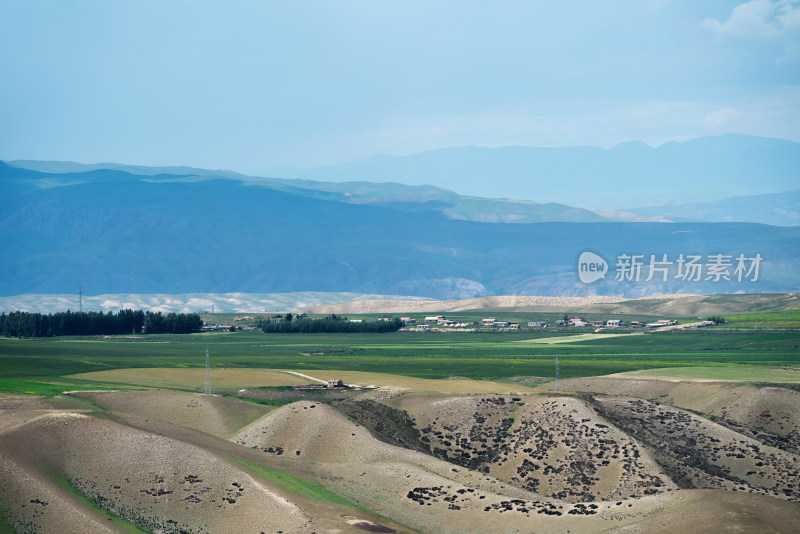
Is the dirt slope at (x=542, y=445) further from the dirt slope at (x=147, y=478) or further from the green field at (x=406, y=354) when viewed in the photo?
the green field at (x=406, y=354)

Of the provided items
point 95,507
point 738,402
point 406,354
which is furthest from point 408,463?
point 406,354

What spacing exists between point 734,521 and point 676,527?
2905mm

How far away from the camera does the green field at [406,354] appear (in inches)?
4887

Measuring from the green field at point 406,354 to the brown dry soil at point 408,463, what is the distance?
88.6 ft

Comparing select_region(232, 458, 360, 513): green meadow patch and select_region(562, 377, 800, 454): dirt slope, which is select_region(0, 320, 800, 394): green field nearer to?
select_region(562, 377, 800, 454): dirt slope

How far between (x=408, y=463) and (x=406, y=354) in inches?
3440

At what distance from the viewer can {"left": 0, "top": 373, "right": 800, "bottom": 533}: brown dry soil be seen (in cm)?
5506

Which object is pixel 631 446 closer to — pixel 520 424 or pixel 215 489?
pixel 520 424

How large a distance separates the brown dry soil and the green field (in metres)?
27.0

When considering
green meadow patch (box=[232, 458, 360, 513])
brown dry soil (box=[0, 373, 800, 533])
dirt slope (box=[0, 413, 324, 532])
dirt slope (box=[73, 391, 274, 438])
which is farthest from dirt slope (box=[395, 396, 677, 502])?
dirt slope (box=[0, 413, 324, 532])

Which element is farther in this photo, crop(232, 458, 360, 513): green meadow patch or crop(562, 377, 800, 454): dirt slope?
crop(562, 377, 800, 454): dirt slope

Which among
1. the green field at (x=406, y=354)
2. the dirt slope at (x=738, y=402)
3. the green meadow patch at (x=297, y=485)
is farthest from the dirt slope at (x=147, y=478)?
the dirt slope at (x=738, y=402)

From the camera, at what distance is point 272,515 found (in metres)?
55.2

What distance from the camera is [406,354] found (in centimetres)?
15638
